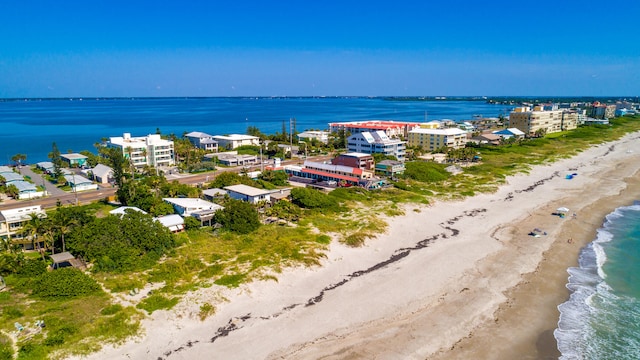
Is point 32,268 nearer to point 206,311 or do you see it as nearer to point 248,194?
point 206,311

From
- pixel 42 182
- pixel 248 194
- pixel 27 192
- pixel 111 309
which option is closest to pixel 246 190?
pixel 248 194

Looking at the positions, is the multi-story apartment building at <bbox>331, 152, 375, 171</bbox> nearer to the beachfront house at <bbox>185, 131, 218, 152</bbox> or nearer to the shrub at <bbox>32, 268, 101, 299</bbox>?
the beachfront house at <bbox>185, 131, 218, 152</bbox>

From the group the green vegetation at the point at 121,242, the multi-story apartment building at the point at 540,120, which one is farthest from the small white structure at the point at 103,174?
the multi-story apartment building at the point at 540,120

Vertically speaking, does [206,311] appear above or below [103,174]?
below

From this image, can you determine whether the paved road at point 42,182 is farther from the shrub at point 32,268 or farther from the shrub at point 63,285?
the shrub at point 63,285

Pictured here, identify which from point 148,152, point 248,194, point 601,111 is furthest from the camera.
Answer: point 601,111

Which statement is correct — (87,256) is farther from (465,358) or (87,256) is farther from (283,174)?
(283,174)

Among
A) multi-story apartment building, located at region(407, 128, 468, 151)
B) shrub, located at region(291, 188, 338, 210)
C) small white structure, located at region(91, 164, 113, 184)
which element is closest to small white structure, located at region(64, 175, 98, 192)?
small white structure, located at region(91, 164, 113, 184)

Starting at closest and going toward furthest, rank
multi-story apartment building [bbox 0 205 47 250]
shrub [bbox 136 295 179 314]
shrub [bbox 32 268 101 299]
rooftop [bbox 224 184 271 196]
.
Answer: shrub [bbox 136 295 179 314] → shrub [bbox 32 268 101 299] → multi-story apartment building [bbox 0 205 47 250] → rooftop [bbox 224 184 271 196]
